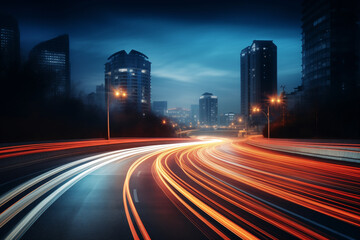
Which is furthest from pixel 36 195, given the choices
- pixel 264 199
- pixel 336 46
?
pixel 336 46

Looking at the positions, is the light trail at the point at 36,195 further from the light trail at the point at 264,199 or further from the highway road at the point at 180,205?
the light trail at the point at 264,199

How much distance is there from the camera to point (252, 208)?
7168mm

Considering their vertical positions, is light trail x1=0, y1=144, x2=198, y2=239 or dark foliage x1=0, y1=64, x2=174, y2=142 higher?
dark foliage x1=0, y1=64, x2=174, y2=142

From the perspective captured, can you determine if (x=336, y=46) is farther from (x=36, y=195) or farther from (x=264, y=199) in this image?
(x=36, y=195)

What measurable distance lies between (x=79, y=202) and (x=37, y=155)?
36.9 ft

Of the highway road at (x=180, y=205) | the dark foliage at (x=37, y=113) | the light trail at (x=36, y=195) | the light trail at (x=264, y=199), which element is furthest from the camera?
the dark foliage at (x=37, y=113)

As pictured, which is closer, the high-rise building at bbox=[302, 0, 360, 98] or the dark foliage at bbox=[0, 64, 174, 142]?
the dark foliage at bbox=[0, 64, 174, 142]

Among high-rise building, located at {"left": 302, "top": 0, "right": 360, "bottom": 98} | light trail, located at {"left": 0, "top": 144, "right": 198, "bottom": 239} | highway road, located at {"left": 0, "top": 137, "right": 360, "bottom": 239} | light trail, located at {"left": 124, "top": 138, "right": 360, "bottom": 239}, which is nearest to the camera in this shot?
highway road, located at {"left": 0, "top": 137, "right": 360, "bottom": 239}

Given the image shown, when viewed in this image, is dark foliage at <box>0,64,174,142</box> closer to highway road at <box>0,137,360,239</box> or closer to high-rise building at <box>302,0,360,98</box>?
highway road at <box>0,137,360,239</box>

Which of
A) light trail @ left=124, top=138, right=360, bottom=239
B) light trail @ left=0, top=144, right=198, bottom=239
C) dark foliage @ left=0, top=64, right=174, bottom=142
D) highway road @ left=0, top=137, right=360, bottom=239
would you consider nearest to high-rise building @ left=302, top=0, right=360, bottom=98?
dark foliage @ left=0, top=64, right=174, bottom=142

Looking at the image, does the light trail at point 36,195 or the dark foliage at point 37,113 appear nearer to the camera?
the light trail at point 36,195

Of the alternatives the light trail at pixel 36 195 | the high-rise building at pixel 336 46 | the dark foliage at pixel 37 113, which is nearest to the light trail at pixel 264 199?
the light trail at pixel 36 195

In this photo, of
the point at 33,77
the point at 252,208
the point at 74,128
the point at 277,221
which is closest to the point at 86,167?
the point at 252,208

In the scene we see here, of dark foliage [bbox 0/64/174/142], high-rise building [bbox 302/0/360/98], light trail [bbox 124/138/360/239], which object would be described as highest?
high-rise building [bbox 302/0/360/98]
